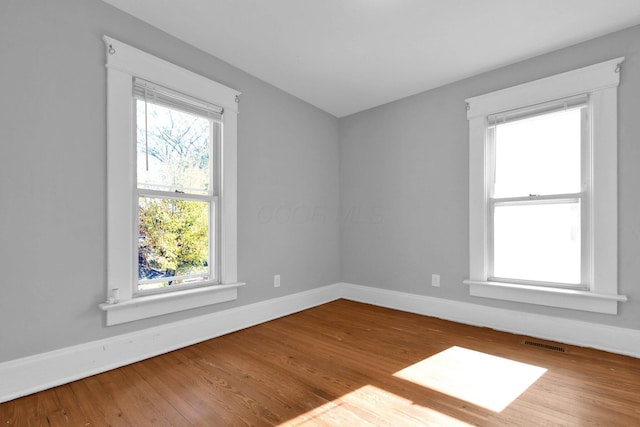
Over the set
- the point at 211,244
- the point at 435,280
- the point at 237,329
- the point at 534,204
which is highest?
the point at 534,204

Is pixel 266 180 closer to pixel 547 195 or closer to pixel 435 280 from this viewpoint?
pixel 435 280

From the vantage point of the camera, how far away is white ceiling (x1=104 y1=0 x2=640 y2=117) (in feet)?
7.25

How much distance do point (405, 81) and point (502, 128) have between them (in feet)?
3.69

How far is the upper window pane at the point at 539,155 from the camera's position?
2.70 meters

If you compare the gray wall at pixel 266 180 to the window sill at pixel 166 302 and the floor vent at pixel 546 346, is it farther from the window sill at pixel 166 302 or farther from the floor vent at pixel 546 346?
the floor vent at pixel 546 346

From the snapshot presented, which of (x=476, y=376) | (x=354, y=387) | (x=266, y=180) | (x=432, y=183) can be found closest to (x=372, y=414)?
(x=354, y=387)

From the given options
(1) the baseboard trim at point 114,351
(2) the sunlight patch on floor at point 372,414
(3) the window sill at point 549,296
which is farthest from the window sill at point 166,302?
(3) the window sill at point 549,296

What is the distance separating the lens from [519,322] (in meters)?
2.86

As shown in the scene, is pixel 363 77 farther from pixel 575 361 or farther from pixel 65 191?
pixel 575 361

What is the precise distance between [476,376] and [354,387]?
851 millimetres

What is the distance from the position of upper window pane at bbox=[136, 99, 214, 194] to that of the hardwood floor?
55.4 inches

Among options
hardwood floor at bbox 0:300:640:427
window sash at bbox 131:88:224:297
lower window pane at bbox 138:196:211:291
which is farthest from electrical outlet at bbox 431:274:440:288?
lower window pane at bbox 138:196:211:291

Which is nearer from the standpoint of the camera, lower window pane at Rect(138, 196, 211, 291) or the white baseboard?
the white baseboard

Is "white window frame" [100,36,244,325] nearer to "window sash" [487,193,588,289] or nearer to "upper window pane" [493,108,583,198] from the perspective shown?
"window sash" [487,193,588,289]
